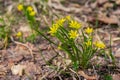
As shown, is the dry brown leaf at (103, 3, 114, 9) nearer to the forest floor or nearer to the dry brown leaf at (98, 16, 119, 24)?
the forest floor

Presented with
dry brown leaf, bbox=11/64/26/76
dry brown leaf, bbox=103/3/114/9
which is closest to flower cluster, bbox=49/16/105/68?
dry brown leaf, bbox=11/64/26/76

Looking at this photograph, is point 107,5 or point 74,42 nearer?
point 74,42

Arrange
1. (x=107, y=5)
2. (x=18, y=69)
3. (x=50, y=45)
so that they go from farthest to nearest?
(x=107, y=5) → (x=50, y=45) → (x=18, y=69)

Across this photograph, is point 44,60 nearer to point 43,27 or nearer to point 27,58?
point 27,58

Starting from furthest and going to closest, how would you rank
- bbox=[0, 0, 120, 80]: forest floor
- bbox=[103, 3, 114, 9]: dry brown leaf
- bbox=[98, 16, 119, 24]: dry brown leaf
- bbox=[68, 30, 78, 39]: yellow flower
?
bbox=[103, 3, 114, 9]: dry brown leaf < bbox=[98, 16, 119, 24]: dry brown leaf < bbox=[0, 0, 120, 80]: forest floor < bbox=[68, 30, 78, 39]: yellow flower

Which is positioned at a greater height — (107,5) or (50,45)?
(107,5)

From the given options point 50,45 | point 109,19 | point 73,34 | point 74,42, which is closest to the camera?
point 73,34

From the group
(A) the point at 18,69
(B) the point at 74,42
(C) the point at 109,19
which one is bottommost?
(A) the point at 18,69

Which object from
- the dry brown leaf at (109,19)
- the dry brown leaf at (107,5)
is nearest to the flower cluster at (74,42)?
the dry brown leaf at (109,19)

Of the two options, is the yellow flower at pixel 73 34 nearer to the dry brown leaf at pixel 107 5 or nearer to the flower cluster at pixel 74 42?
the flower cluster at pixel 74 42

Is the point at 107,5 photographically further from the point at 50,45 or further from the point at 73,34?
the point at 73,34

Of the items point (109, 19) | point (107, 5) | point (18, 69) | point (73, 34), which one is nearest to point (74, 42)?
point (73, 34)
